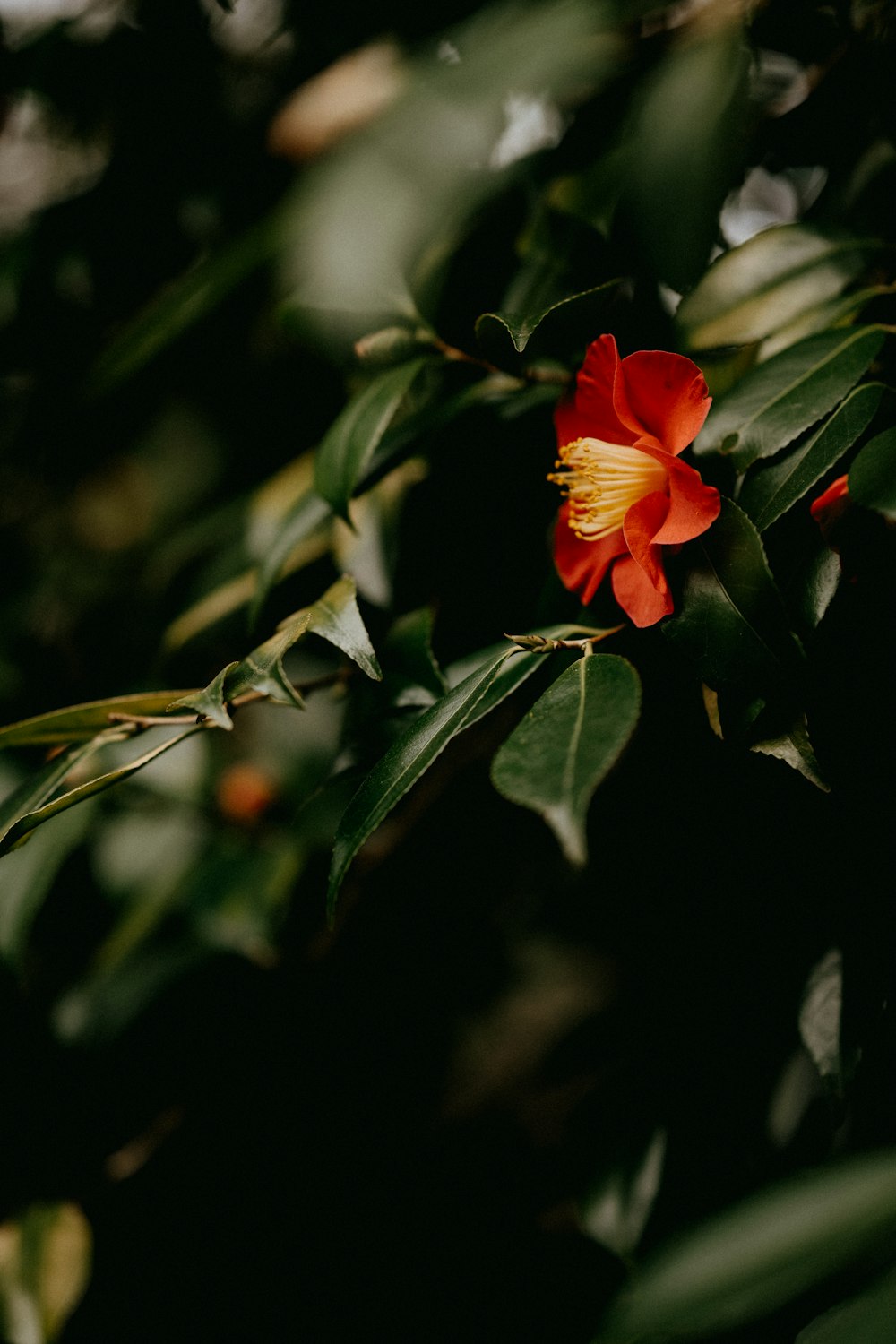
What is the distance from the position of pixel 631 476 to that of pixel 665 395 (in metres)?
0.07

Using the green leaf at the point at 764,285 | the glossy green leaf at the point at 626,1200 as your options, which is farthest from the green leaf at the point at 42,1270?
the green leaf at the point at 764,285

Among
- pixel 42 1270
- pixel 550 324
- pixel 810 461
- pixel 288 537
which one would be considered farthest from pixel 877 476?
pixel 42 1270

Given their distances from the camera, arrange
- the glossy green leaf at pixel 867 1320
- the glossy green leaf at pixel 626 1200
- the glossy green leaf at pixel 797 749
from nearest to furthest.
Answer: the glossy green leaf at pixel 867 1320
the glossy green leaf at pixel 797 749
the glossy green leaf at pixel 626 1200

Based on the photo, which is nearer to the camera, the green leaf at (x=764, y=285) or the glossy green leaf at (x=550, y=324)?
the glossy green leaf at (x=550, y=324)

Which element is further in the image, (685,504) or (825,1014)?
(825,1014)

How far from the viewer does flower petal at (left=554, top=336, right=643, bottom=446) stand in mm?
475

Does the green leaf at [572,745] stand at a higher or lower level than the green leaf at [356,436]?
lower

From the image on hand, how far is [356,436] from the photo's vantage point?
1.85 feet

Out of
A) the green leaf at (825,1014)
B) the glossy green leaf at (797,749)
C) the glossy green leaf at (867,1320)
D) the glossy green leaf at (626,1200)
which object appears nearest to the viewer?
the glossy green leaf at (867,1320)

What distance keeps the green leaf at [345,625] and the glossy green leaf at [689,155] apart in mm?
290

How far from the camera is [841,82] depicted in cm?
66

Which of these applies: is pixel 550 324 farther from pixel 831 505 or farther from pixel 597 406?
pixel 831 505

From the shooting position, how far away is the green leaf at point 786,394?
46cm

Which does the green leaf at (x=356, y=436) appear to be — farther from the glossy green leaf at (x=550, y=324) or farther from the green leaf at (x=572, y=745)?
the green leaf at (x=572, y=745)
